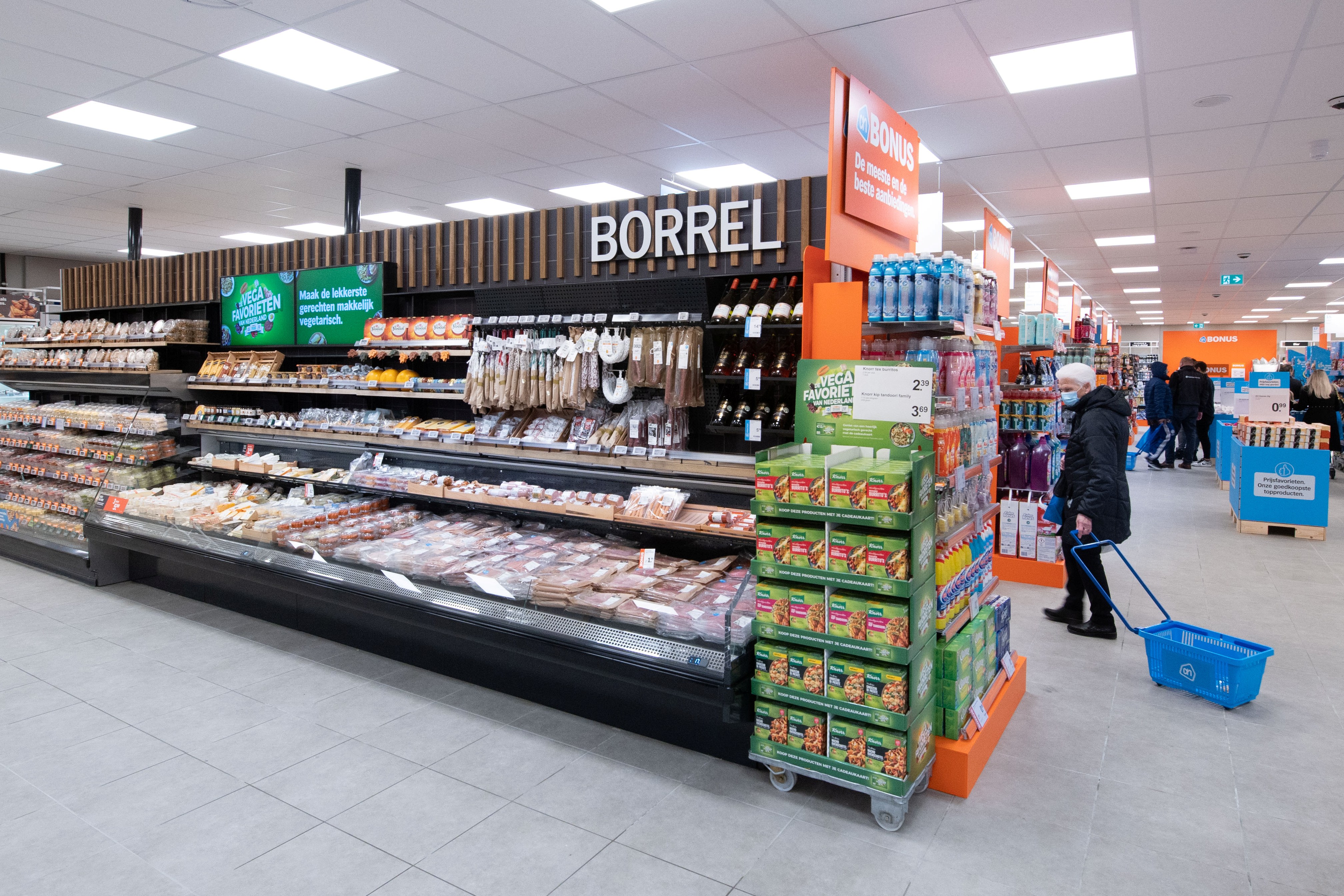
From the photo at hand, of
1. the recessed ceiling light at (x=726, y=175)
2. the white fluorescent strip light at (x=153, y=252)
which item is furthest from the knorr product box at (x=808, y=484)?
the white fluorescent strip light at (x=153, y=252)

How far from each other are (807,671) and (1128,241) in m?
11.1

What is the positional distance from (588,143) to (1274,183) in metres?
7.01

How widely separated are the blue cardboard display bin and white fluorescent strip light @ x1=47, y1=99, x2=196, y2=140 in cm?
1061

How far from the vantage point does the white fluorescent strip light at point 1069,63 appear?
15.5 feet

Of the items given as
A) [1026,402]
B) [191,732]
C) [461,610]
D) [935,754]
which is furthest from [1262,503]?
[191,732]

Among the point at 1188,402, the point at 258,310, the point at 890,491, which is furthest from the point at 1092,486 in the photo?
the point at 1188,402

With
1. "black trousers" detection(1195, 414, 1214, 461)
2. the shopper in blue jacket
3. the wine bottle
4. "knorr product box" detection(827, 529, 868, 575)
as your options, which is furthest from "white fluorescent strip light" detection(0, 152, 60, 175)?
"black trousers" detection(1195, 414, 1214, 461)

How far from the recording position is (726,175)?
26.1 ft

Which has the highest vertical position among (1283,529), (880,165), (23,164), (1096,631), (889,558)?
(23,164)

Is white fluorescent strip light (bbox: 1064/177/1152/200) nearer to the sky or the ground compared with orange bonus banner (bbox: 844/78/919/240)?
nearer to the sky

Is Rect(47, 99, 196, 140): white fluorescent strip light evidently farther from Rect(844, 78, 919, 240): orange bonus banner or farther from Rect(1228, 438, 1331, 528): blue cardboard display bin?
A: Rect(1228, 438, 1331, 528): blue cardboard display bin

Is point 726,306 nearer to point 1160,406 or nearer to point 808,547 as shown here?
point 808,547

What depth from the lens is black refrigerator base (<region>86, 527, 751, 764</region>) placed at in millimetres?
3174

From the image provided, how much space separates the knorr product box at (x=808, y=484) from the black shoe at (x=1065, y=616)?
124 inches
